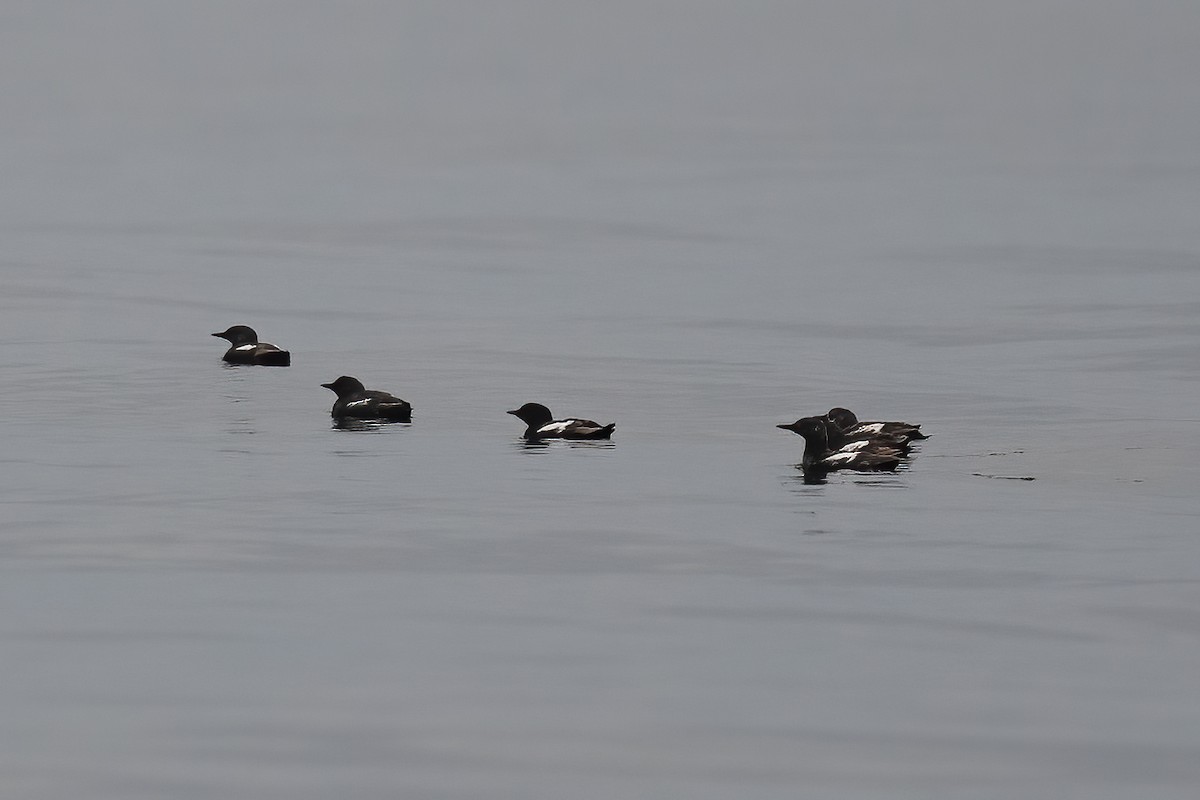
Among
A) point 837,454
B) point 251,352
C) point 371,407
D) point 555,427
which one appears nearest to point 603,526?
point 837,454

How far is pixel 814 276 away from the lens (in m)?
53.6

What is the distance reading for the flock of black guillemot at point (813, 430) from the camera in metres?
25.5

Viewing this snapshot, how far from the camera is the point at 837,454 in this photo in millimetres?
25734

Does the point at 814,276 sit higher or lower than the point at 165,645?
higher

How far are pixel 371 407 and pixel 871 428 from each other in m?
6.48

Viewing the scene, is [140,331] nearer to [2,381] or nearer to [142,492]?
[2,381]

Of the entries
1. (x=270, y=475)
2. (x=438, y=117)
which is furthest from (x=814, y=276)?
(x=438, y=117)

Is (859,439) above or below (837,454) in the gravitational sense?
above

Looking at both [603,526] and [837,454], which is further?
[837,454]

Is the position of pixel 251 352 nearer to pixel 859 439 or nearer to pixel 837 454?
pixel 859 439

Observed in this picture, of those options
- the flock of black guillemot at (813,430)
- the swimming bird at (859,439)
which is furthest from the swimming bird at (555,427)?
the swimming bird at (859,439)

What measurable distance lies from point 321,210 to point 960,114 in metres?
88.3

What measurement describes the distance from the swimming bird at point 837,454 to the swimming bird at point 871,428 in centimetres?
43

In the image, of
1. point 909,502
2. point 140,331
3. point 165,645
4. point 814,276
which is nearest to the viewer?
point 165,645
